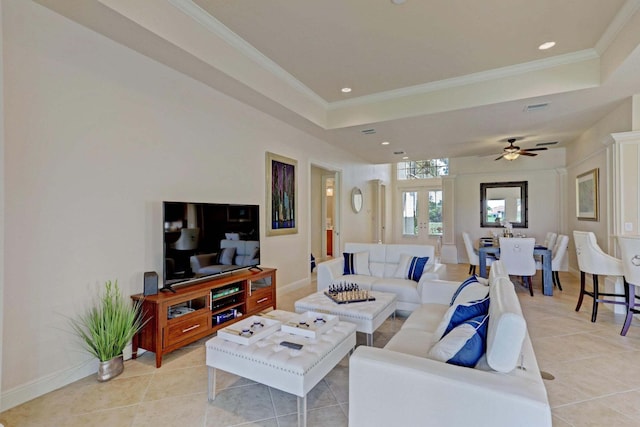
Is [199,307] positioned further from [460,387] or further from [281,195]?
[460,387]

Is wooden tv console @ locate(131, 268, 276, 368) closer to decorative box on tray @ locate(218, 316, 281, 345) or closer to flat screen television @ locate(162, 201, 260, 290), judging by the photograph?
flat screen television @ locate(162, 201, 260, 290)

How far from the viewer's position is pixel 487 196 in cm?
796

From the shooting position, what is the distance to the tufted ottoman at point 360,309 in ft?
9.02

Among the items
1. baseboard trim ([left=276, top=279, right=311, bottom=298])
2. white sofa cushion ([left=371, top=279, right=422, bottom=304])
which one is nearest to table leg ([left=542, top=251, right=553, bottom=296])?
white sofa cushion ([left=371, top=279, right=422, bottom=304])

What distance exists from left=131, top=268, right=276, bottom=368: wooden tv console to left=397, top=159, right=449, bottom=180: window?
7.85 metres

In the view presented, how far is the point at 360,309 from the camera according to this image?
112 inches

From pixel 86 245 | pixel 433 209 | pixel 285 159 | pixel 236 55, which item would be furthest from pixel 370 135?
pixel 433 209

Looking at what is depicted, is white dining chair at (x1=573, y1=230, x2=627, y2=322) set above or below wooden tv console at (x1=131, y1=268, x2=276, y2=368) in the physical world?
above

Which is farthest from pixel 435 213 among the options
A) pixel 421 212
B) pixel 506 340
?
pixel 506 340

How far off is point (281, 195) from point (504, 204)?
235 inches

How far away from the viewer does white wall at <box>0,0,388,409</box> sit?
212 cm

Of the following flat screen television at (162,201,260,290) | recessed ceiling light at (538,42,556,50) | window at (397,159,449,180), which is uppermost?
recessed ceiling light at (538,42,556,50)

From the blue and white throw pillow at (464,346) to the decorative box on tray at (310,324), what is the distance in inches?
35.3

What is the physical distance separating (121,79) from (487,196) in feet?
26.2
